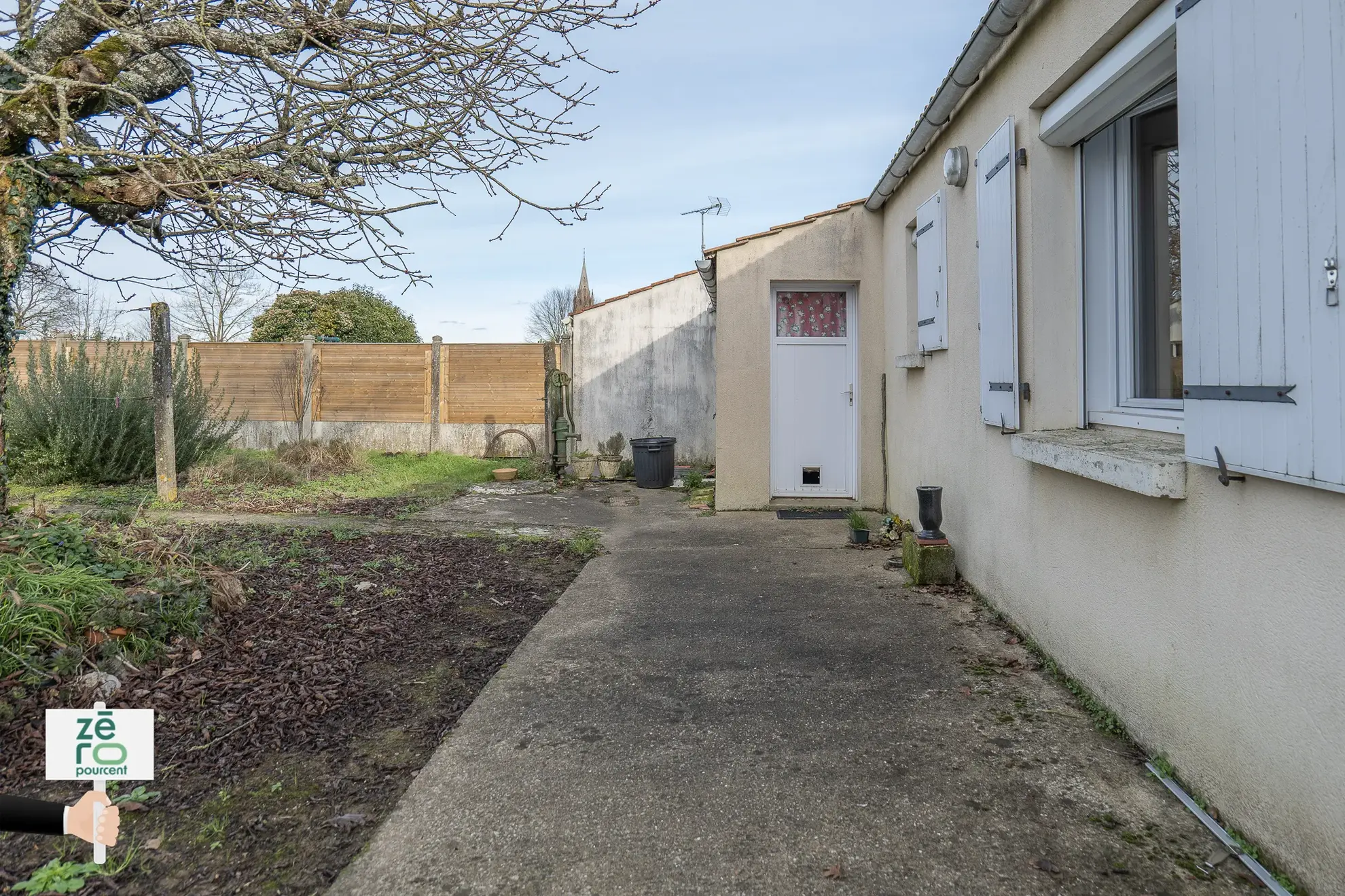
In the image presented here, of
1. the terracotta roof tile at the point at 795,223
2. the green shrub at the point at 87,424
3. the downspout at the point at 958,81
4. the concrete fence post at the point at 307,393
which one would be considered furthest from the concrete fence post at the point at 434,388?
the downspout at the point at 958,81

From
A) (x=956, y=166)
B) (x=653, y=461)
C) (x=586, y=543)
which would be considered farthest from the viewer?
(x=653, y=461)

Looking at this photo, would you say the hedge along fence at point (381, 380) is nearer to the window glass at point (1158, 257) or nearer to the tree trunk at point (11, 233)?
the tree trunk at point (11, 233)

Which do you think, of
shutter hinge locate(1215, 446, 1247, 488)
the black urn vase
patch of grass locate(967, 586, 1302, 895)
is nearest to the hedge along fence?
the black urn vase

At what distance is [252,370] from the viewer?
1404 cm

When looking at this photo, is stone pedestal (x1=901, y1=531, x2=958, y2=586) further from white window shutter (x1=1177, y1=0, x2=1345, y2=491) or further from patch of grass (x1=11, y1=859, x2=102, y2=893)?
patch of grass (x1=11, y1=859, x2=102, y2=893)

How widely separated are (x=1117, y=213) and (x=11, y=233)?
536 cm

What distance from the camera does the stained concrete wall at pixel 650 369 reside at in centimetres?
1298

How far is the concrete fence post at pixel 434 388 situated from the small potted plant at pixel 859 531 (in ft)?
31.3

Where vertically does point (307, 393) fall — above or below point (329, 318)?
below

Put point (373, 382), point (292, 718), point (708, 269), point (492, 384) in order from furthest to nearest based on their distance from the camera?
point (373, 382)
point (492, 384)
point (708, 269)
point (292, 718)

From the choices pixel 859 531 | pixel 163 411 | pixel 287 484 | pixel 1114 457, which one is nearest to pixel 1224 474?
pixel 1114 457

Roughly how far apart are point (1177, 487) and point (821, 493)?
5.99m

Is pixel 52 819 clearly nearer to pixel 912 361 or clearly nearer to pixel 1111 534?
pixel 1111 534

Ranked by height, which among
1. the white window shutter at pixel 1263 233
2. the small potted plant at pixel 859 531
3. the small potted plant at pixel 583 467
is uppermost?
the white window shutter at pixel 1263 233
